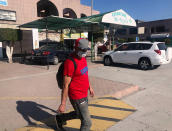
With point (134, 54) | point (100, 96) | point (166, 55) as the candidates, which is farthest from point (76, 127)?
point (166, 55)

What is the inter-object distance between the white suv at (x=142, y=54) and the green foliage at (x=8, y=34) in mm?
6920

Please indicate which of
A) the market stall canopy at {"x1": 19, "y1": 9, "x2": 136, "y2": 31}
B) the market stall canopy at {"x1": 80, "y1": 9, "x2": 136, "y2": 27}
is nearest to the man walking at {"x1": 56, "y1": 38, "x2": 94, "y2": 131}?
the market stall canopy at {"x1": 19, "y1": 9, "x2": 136, "y2": 31}

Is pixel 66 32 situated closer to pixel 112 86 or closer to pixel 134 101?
pixel 112 86

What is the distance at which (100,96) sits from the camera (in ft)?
16.7

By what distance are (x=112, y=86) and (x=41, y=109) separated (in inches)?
119

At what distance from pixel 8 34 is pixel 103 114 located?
386 inches

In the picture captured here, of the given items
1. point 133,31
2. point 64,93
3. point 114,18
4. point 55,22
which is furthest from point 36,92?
point 133,31

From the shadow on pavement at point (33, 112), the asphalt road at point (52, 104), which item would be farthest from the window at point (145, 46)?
the shadow on pavement at point (33, 112)

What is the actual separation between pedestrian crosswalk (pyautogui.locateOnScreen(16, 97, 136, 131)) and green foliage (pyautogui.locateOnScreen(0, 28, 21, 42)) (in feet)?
29.4

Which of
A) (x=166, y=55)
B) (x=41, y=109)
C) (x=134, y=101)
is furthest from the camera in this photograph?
(x=166, y=55)

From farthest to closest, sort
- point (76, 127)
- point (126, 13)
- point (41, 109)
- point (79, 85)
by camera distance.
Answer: point (126, 13) → point (41, 109) → point (76, 127) → point (79, 85)

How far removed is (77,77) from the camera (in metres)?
2.40

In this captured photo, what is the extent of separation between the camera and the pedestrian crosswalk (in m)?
3.27

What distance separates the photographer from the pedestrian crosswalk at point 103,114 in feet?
10.7
